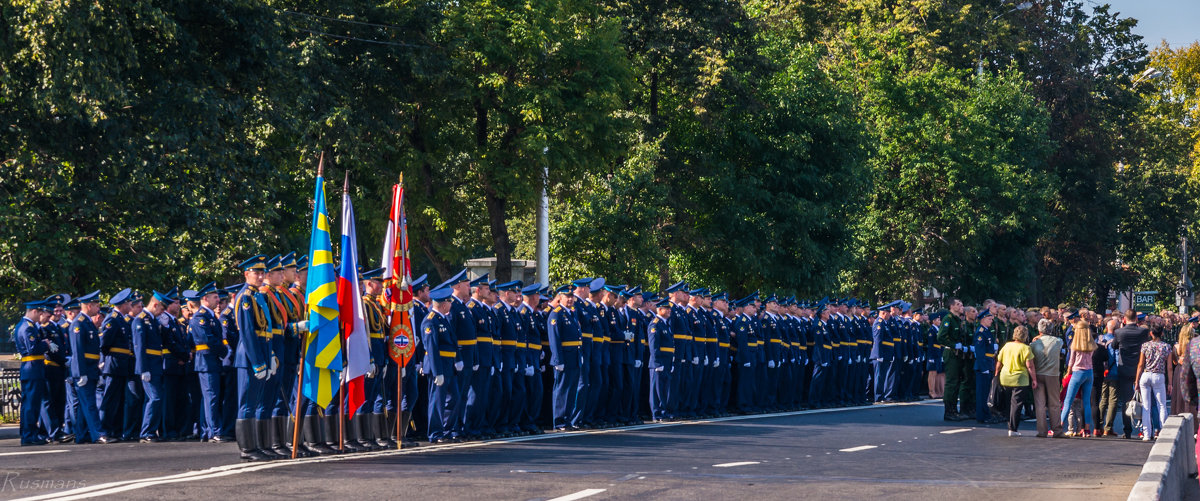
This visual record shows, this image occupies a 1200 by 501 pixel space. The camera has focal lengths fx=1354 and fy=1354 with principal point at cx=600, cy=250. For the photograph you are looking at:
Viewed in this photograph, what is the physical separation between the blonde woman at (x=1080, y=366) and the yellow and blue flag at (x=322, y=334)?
34.2ft

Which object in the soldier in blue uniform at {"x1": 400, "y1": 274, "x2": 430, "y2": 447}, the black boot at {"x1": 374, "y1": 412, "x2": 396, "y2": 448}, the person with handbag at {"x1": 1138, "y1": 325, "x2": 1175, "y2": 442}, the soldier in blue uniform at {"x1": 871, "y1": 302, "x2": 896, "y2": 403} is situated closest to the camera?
the black boot at {"x1": 374, "y1": 412, "x2": 396, "y2": 448}

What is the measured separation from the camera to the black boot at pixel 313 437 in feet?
43.2

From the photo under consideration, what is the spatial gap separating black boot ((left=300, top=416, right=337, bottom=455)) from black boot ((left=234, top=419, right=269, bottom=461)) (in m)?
0.78

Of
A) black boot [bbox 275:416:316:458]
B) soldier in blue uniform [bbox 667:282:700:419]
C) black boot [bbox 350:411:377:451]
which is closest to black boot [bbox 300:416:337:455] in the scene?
black boot [bbox 275:416:316:458]

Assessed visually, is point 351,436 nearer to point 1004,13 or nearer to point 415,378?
point 415,378

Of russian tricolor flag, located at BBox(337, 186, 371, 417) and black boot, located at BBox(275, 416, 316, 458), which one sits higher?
russian tricolor flag, located at BBox(337, 186, 371, 417)

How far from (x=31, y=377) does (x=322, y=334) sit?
5540 millimetres

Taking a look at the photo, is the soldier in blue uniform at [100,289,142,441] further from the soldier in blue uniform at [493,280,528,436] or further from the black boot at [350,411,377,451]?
the soldier in blue uniform at [493,280,528,436]

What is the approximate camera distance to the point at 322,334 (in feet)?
42.1

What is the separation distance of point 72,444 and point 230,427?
1.89 meters

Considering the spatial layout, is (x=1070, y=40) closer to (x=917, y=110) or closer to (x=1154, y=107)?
(x=917, y=110)

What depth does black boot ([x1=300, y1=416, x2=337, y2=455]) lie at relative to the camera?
518 inches

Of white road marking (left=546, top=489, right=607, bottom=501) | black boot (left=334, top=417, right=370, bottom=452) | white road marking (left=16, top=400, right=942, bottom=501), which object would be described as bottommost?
white road marking (left=546, top=489, right=607, bottom=501)

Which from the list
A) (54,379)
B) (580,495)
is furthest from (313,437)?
(54,379)
